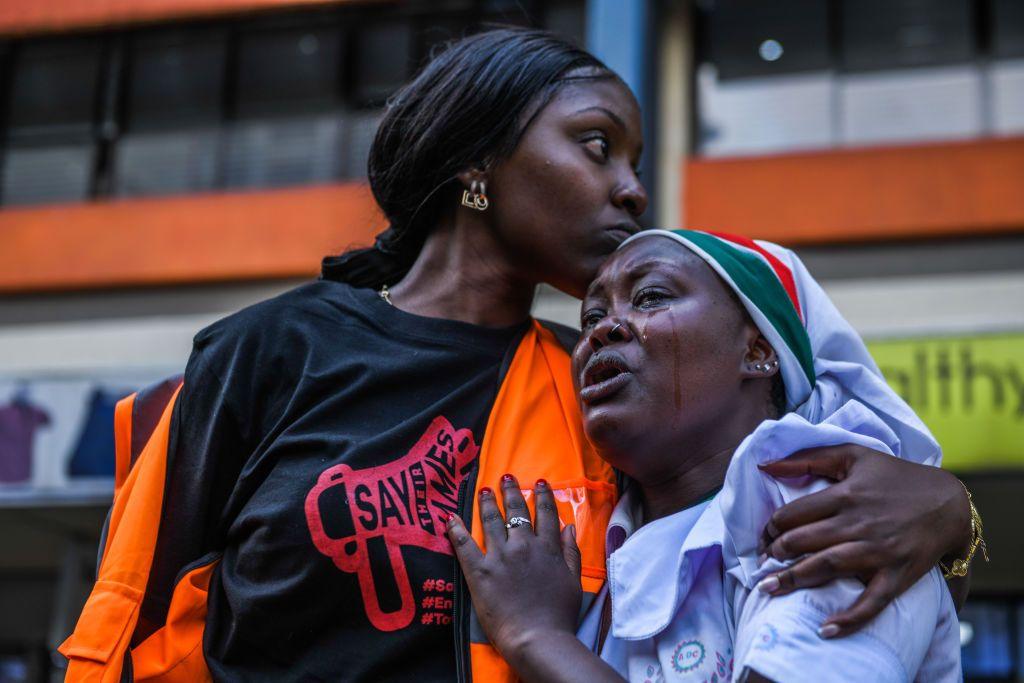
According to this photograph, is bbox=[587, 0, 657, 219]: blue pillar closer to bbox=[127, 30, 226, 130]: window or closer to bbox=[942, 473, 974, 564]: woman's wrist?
bbox=[127, 30, 226, 130]: window

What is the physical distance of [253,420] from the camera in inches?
88.0

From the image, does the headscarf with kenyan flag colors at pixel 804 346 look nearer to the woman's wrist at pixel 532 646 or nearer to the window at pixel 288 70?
the woman's wrist at pixel 532 646

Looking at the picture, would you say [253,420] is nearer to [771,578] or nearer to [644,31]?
[771,578]

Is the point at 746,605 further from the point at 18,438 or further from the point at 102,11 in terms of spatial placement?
the point at 102,11

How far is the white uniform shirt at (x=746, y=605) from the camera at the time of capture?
5.44 feet

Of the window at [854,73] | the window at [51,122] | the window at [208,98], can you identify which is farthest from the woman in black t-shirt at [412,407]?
the window at [51,122]

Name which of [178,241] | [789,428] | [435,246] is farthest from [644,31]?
[789,428]

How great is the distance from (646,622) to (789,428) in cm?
38

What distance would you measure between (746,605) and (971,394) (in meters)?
5.36

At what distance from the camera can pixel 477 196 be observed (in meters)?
2.46

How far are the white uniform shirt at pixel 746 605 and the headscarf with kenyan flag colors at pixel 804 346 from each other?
12 cm

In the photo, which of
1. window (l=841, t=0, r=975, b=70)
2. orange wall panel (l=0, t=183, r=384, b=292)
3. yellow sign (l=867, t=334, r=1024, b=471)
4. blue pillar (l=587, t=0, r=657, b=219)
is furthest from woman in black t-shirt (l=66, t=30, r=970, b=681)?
window (l=841, t=0, r=975, b=70)

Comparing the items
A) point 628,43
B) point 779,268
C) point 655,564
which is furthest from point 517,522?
point 628,43

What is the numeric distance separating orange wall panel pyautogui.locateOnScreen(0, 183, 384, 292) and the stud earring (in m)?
6.42
